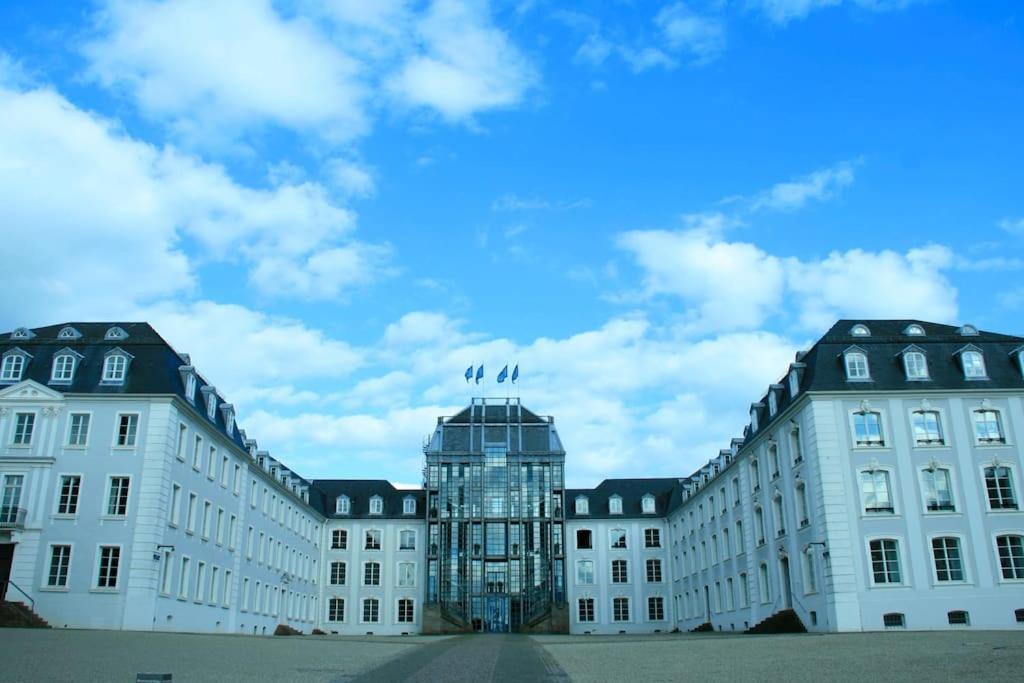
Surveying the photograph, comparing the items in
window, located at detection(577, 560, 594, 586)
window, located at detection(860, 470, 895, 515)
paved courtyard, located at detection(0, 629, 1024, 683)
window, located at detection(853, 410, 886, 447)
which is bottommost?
paved courtyard, located at detection(0, 629, 1024, 683)

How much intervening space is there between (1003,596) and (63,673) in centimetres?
3493

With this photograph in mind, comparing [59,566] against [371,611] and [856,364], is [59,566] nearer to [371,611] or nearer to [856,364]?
[856,364]

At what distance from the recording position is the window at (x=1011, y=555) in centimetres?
3516

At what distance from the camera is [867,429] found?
37.8 metres

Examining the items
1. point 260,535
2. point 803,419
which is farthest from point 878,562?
point 260,535

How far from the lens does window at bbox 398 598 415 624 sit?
6931 cm

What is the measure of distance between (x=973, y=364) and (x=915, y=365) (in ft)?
8.53

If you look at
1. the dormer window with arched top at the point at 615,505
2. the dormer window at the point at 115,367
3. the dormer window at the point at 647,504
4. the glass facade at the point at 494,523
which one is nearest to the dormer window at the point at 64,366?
the dormer window at the point at 115,367

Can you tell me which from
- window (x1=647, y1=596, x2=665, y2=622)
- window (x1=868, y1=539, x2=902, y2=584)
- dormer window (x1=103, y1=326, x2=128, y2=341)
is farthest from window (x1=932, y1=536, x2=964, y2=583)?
dormer window (x1=103, y1=326, x2=128, y2=341)

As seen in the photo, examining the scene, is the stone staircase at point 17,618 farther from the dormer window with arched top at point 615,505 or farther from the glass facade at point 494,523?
the dormer window with arched top at point 615,505

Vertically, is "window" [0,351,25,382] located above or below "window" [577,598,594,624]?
above

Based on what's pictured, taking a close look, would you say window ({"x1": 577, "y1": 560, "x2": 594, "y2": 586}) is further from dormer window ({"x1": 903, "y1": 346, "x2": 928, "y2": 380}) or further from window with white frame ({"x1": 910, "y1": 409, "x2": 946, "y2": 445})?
dormer window ({"x1": 903, "y1": 346, "x2": 928, "y2": 380})

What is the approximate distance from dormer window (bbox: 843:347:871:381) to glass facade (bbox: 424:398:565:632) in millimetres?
34342

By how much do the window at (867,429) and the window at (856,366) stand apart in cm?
166
